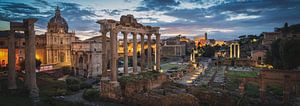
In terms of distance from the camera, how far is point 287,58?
3148cm

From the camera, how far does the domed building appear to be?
1922 inches

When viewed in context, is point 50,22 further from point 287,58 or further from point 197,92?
point 287,58

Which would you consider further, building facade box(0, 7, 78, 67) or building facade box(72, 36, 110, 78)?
building facade box(0, 7, 78, 67)

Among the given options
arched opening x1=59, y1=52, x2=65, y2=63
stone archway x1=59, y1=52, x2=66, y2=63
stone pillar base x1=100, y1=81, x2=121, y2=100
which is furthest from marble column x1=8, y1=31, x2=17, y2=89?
arched opening x1=59, y1=52, x2=65, y2=63

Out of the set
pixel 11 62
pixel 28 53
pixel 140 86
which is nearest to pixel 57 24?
pixel 11 62

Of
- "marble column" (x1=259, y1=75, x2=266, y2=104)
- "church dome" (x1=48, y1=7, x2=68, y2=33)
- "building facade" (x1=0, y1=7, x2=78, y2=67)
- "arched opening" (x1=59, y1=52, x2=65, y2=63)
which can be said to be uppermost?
"church dome" (x1=48, y1=7, x2=68, y2=33)

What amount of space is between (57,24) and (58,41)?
162 inches

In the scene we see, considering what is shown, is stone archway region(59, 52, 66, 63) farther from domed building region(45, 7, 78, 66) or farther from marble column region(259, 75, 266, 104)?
marble column region(259, 75, 266, 104)

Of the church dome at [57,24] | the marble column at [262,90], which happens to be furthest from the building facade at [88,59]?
the marble column at [262,90]

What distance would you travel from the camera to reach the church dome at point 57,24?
5009 cm

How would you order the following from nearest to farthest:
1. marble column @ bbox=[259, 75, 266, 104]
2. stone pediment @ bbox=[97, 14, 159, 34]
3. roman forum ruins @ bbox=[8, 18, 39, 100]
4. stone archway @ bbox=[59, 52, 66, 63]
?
roman forum ruins @ bbox=[8, 18, 39, 100]
stone pediment @ bbox=[97, 14, 159, 34]
marble column @ bbox=[259, 75, 266, 104]
stone archway @ bbox=[59, 52, 66, 63]

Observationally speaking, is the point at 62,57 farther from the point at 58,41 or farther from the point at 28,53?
the point at 28,53

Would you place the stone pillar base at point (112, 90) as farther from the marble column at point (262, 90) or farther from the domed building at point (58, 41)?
the domed building at point (58, 41)

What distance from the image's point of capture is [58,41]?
163 feet
